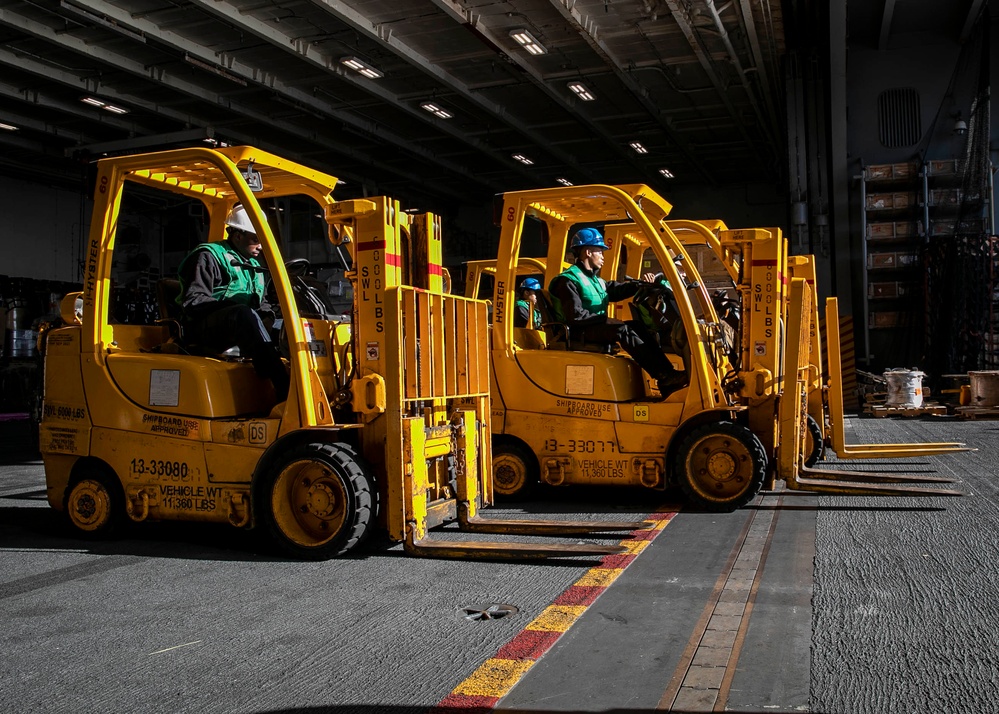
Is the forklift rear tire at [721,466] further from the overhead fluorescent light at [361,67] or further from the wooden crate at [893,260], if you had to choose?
the wooden crate at [893,260]

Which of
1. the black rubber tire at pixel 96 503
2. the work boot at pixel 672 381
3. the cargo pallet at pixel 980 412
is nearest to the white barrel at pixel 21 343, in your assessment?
the black rubber tire at pixel 96 503

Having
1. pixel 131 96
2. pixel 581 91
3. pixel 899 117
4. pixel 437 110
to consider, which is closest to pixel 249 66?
pixel 131 96

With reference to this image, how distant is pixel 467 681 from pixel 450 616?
0.86 meters

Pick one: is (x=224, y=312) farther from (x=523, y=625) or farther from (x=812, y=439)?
(x=812, y=439)

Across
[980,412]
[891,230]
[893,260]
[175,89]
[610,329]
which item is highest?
[175,89]

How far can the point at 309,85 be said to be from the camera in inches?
751

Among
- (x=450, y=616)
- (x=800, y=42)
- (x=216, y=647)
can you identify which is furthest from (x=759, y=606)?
(x=800, y=42)

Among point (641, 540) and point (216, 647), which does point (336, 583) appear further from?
point (641, 540)

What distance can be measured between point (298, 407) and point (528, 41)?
41.0 ft

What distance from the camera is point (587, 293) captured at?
7.55m

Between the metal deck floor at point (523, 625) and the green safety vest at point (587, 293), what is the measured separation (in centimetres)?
214

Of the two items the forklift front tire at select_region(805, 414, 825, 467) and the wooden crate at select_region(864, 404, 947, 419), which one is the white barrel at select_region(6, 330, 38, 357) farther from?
the forklift front tire at select_region(805, 414, 825, 467)

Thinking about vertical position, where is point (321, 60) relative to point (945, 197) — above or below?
above

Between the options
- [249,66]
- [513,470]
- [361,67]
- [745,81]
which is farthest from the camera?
[745,81]
